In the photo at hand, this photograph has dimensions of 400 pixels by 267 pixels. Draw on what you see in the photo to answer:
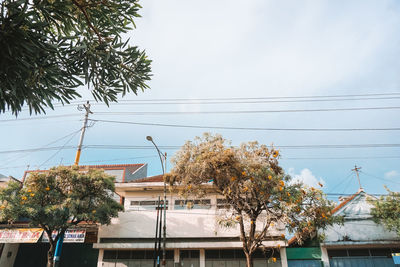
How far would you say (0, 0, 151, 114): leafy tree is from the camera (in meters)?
4.72

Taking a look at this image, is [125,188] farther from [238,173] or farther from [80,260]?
[238,173]

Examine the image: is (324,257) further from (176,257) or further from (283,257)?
(176,257)

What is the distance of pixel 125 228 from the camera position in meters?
21.4

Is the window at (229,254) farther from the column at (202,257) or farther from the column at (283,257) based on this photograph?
the column at (283,257)

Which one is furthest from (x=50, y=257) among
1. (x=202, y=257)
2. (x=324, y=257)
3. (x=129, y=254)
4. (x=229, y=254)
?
(x=324, y=257)

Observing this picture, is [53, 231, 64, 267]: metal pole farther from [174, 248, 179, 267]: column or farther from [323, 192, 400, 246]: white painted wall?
[323, 192, 400, 246]: white painted wall

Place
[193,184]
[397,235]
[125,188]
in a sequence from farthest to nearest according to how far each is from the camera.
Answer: [125,188] < [397,235] < [193,184]

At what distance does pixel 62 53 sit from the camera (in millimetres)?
5910

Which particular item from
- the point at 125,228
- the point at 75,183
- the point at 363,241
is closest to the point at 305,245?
the point at 363,241

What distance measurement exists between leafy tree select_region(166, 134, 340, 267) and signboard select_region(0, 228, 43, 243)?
1300cm

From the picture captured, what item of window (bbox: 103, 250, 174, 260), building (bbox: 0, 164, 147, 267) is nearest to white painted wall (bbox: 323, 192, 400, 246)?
window (bbox: 103, 250, 174, 260)

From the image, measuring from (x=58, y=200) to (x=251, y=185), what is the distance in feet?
45.6

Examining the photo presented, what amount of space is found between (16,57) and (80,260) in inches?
938

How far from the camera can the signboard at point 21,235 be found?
2020 centimetres
